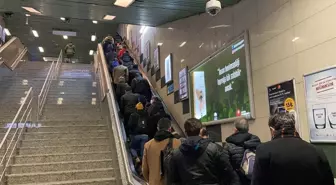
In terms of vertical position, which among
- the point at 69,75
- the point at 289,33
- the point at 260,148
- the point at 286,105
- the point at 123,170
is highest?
the point at 69,75

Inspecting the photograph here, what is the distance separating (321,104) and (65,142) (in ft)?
13.8

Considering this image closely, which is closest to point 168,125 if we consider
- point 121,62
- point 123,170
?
point 123,170

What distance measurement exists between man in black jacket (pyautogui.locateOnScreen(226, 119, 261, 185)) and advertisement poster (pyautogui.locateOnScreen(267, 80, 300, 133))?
2.43 feet

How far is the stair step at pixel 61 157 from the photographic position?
475 centimetres

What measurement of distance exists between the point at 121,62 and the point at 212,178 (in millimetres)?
8044

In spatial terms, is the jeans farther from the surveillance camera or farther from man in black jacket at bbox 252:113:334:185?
man in black jacket at bbox 252:113:334:185

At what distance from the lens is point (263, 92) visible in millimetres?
4172

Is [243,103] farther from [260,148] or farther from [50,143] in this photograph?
[50,143]

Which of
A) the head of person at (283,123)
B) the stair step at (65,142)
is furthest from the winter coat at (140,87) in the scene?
the head of person at (283,123)

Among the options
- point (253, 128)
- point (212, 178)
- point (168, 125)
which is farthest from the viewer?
point (253, 128)

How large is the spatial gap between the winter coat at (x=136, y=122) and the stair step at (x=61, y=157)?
0.71 metres

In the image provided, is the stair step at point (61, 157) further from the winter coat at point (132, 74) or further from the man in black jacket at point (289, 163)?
the man in black jacket at point (289, 163)

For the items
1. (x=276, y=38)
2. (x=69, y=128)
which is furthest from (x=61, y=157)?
(x=276, y=38)

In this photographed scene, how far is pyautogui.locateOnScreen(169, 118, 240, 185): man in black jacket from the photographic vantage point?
218 centimetres
